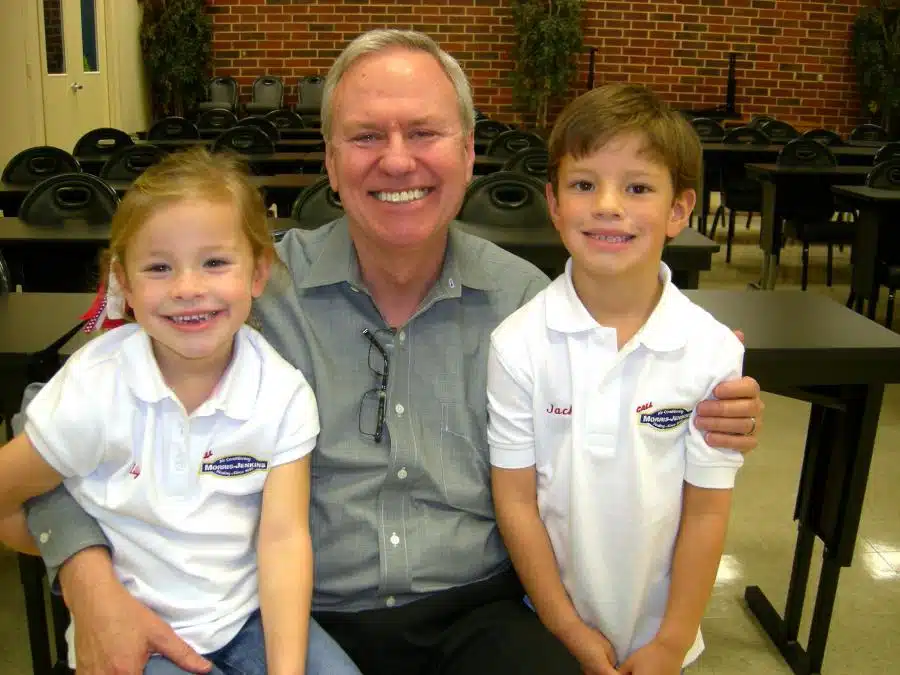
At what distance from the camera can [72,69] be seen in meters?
7.93

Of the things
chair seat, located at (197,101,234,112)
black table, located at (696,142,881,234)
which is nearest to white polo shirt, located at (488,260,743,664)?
black table, located at (696,142,881,234)

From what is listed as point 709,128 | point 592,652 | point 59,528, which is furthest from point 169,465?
point 709,128

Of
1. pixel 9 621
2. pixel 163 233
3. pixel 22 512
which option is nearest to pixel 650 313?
pixel 163 233

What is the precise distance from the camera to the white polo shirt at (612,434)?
133 centimetres

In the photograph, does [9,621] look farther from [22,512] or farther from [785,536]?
[785,536]

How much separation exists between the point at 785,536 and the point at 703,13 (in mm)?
8552

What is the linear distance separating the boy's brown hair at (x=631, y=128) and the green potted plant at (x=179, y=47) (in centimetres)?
871

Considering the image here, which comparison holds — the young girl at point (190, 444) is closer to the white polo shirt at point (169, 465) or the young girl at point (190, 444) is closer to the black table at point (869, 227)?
the white polo shirt at point (169, 465)

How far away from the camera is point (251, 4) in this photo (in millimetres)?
9664

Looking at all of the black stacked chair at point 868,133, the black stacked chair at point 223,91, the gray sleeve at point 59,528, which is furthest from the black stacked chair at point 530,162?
the black stacked chair at point 223,91

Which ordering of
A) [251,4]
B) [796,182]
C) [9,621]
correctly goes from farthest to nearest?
[251,4]
[796,182]
[9,621]

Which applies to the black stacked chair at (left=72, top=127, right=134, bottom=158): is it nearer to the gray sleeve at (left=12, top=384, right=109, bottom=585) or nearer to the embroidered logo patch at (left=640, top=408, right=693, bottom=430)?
the gray sleeve at (left=12, top=384, right=109, bottom=585)

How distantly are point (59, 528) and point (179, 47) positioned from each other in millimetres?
8988

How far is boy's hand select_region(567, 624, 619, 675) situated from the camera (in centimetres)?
132
